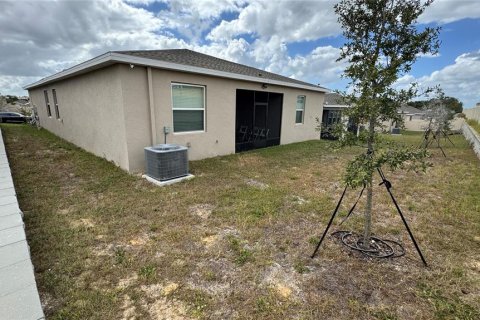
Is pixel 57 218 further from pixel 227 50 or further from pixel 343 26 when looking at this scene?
pixel 227 50

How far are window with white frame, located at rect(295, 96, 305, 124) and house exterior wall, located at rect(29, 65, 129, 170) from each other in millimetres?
8281

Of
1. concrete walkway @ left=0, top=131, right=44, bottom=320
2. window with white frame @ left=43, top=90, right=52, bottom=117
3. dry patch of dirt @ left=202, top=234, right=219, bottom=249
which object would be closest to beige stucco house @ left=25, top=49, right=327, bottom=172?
window with white frame @ left=43, top=90, right=52, bottom=117

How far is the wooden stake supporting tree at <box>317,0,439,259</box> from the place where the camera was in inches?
92.0

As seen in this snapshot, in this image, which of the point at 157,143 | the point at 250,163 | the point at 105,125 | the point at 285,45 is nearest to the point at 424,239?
the point at 250,163

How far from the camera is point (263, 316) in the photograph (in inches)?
76.9

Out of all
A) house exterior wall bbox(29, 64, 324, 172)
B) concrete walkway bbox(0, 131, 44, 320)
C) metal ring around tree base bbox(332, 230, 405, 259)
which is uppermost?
house exterior wall bbox(29, 64, 324, 172)

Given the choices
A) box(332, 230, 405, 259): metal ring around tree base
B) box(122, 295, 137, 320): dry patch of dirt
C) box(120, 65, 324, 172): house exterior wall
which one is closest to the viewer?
box(122, 295, 137, 320): dry patch of dirt

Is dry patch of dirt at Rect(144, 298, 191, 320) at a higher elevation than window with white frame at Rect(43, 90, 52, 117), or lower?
lower

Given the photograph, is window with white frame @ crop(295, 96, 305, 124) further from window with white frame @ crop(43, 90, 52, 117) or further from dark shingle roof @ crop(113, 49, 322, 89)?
window with white frame @ crop(43, 90, 52, 117)

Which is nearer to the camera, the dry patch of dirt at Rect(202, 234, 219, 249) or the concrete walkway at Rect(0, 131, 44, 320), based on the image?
the concrete walkway at Rect(0, 131, 44, 320)

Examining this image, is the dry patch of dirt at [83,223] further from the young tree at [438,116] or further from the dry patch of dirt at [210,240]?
the young tree at [438,116]

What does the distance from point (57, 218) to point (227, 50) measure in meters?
16.7

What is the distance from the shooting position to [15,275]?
1.99 m

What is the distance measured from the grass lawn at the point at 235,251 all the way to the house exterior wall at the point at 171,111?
1137mm
